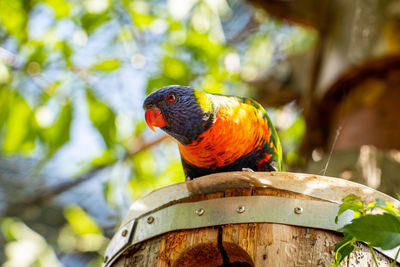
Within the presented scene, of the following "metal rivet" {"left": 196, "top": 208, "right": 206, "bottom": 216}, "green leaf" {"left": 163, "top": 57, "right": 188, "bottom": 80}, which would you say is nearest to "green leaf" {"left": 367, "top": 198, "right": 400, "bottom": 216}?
"metal rivet" {"left": 196, "top": 208, "right": 206, "bottom": 216}

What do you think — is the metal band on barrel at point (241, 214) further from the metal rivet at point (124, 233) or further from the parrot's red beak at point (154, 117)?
the parrot's red beak at point (154, 117)

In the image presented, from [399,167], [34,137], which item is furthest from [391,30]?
[34,137]

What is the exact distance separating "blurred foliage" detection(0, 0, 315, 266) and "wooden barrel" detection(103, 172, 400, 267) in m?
1.14

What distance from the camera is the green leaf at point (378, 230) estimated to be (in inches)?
42.9

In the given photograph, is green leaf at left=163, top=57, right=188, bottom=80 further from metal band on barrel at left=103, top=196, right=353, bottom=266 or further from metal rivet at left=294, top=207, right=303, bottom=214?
metal rivet at left=294, top=207, right=303, bottom=214

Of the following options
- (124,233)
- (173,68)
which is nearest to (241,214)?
(124,233)

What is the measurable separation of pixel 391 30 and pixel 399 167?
1082 mm

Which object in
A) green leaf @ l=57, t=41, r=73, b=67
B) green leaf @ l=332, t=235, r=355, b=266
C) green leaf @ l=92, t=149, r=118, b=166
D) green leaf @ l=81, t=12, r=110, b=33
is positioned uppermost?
green leaf @ l=81, t=12, r=110, b=33

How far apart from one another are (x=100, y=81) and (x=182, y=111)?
1368 mm

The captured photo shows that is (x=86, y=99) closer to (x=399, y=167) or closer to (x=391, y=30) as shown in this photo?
(x=399, y=167)

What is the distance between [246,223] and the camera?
1.49m

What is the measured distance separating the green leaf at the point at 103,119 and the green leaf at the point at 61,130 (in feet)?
0.45

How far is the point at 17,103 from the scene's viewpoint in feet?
9.02

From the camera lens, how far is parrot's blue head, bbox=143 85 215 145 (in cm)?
197
